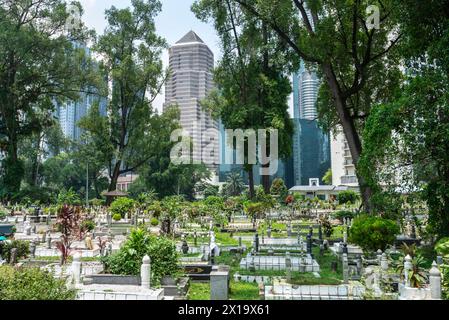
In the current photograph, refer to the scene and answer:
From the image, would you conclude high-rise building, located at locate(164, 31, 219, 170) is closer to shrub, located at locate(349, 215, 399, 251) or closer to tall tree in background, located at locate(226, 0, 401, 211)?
tall tree in background, located at locate(226, 0, 401, 211)

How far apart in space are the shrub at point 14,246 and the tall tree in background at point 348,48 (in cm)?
1367

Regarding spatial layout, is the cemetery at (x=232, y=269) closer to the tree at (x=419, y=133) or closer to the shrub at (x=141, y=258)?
the shrub at (x=141, y=258)

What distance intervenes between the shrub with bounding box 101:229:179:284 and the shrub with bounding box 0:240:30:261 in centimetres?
461

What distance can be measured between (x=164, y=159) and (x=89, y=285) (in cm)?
4345

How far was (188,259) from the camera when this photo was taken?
1406cm

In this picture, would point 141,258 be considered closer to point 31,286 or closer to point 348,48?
point 31,286

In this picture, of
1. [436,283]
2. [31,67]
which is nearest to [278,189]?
[31,67]

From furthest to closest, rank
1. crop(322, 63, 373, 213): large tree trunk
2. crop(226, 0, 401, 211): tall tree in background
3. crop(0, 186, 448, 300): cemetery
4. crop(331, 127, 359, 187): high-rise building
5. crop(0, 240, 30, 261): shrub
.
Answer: crop(331, 127, 359, 187): high-rise building → crop(226, 0, 401, 211): tall tree in background → crop(322, 63, 373, 213): large tree trunk → crop(0, 240, 30, 261): shrub → crop(0, 186, 448, 300): cemetery

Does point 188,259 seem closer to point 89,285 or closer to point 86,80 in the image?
point 89,285

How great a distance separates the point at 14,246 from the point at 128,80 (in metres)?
26.7

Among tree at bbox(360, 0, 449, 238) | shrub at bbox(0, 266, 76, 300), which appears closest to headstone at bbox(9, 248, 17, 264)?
shrub at bbox(0, 266, 76, 300)

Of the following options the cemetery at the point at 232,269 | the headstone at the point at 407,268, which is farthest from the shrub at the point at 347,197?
the headstone at the point at 407,268

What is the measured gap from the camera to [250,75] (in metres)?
32.1

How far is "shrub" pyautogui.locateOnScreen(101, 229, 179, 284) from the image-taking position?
1030 centimetres
